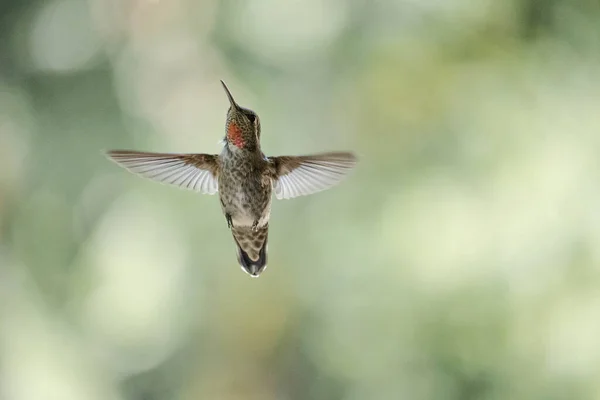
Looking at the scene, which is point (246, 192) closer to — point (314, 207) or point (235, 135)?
point (235, 135)

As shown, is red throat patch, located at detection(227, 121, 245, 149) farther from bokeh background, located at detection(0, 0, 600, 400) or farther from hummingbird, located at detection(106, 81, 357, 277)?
bokeh background, located at detection(0, 0, 600, 400)

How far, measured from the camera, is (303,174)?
780mm

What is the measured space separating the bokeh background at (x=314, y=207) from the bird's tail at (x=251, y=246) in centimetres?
47

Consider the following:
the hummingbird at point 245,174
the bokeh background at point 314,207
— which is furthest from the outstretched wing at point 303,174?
the bokeh background at point 314,207

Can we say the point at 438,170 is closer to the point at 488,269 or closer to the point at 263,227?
the point at 488,269

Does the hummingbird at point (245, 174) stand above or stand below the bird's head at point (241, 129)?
below

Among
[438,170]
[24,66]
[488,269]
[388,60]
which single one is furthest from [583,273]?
[24,66]

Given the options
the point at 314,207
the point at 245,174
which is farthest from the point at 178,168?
the point at 314,207

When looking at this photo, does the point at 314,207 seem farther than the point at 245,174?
Yes

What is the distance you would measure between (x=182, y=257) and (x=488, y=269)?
53 cm

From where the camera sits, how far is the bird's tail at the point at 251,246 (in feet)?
2.57

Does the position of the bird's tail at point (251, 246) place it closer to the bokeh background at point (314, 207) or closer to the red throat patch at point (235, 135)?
the red throat patch at point (235, 135)

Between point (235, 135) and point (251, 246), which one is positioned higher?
point (235, 135)

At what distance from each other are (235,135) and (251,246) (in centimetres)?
13
